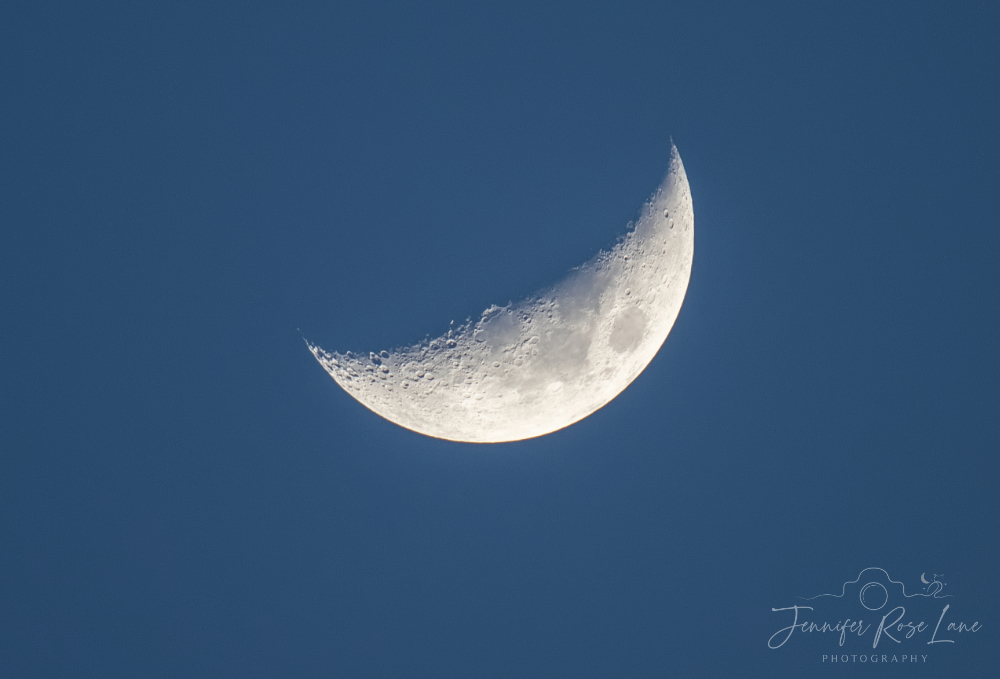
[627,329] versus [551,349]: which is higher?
[627,329]

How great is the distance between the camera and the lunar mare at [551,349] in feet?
20.0

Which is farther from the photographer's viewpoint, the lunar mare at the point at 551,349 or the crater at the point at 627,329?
the crater at the point at 627,329

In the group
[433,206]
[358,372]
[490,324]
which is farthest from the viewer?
[358,372]

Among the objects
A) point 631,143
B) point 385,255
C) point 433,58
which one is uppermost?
point 433,58

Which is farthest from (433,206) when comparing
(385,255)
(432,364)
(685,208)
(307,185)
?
(685,208)

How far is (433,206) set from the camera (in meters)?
5.66

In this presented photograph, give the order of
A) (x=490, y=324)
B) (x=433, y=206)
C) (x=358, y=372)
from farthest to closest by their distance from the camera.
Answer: (x=358, y=372), (x=490, y=324), (x=433, y=206)

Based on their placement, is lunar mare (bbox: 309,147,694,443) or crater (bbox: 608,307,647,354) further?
crater (bbox: 608,307,647,354)

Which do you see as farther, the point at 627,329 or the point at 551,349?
the point at 627,329

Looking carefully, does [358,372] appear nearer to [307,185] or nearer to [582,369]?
[307,185]

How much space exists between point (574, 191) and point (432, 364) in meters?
2.40

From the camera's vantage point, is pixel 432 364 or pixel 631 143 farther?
pixel 432 364

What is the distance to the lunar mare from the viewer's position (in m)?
6.09

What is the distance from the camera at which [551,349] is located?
6234 mm
